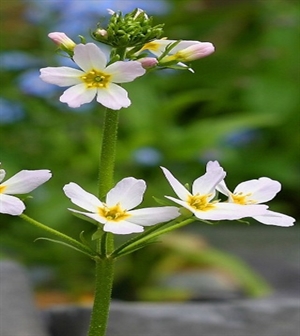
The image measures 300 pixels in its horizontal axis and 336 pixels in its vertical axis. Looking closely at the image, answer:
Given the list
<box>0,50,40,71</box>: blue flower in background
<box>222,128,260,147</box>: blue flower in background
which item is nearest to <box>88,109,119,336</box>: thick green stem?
<box>0,50,40,71</box>: blue flower in background

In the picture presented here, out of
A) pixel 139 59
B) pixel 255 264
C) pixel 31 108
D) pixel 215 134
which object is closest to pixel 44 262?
pixel 31 108

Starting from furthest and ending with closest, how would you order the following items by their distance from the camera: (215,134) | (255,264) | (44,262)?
1. (255,264)
2. (215,134)
3. (44,262)

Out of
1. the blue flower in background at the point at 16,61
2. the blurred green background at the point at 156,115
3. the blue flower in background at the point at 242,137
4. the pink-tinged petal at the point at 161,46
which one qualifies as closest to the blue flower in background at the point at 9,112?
the blurred green background at the point at 156,115

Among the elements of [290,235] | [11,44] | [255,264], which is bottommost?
[255,264]

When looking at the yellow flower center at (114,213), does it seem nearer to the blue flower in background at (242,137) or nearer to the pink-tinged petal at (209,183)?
the pink-tinged petal at (209,183)

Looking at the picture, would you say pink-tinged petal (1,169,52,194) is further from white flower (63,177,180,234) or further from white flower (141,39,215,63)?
white flower (141,39,215,63)

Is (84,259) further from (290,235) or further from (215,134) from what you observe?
(290,235)
